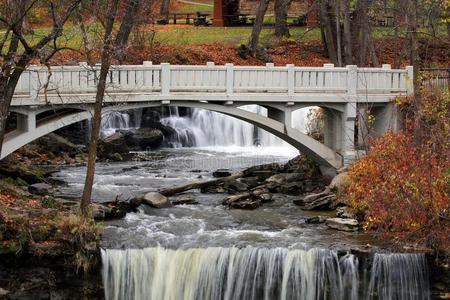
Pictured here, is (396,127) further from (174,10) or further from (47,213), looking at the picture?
(174,10)

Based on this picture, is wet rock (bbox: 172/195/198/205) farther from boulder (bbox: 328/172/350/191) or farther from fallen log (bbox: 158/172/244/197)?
boulder (bbox: 328/172/350/191)

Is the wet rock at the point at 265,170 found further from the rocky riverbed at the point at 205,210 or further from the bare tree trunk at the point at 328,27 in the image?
the bare tree trunk at the point at 328,27

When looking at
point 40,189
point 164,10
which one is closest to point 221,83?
point 40,189

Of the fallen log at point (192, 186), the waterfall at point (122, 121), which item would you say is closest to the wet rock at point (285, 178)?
the fallen log at point (192, 186)

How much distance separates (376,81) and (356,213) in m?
5.64

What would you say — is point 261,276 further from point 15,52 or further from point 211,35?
point 211,35

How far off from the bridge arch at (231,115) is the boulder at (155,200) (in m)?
2.71

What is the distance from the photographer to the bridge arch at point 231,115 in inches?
924

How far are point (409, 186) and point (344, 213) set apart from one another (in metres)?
3.96

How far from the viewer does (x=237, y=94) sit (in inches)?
1017

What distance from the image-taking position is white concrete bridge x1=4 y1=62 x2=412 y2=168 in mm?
23781

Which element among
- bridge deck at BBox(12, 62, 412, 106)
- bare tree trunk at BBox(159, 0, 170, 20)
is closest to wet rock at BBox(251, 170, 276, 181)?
bridge deck at BBox(12, 62, 412, 106)

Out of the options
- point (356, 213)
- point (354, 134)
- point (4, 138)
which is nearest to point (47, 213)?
point (4, 138)

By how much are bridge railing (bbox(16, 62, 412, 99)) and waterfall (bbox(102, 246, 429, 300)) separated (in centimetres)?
619
